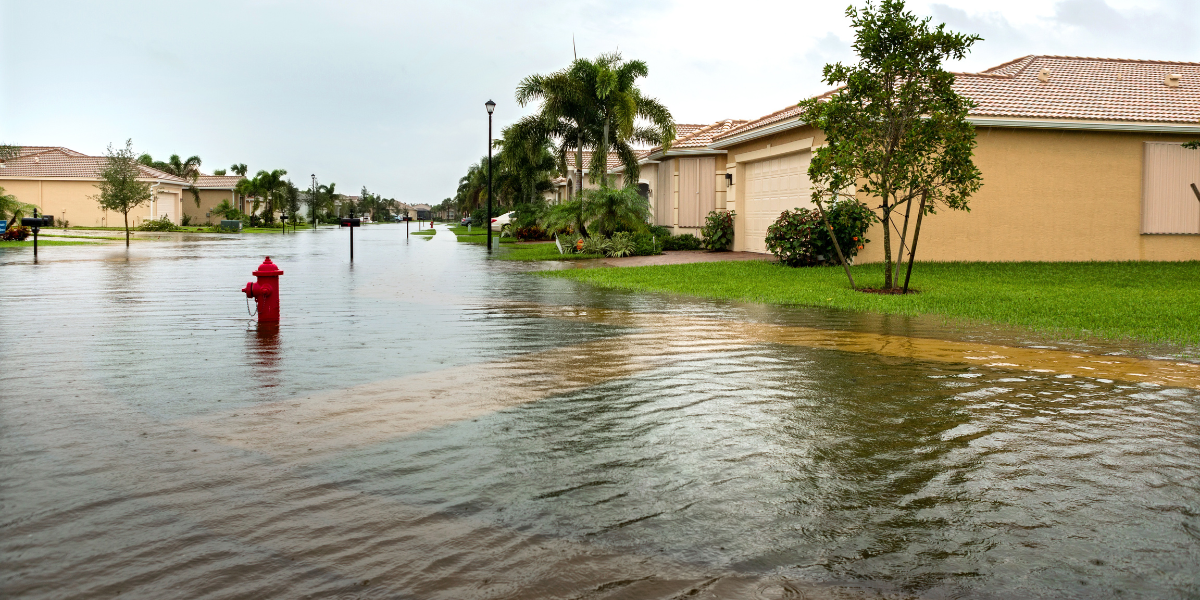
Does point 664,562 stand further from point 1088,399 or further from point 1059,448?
point 1088,399

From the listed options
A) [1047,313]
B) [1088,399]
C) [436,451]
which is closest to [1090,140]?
[1047,313]

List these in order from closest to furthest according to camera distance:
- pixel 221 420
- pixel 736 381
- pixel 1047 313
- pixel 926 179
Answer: pixel 221 420
pixel 736 381
pixel 1047 313
pixel 926 179

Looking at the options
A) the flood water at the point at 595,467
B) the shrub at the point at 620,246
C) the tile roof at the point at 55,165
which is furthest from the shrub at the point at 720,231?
the tile roof at the point at 55,165

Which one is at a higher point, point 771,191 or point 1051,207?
Answer: point 771,191

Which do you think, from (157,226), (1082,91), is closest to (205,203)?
(157,226)

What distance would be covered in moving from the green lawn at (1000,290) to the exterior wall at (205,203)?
70372 millimetres

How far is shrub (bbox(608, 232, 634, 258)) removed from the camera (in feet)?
89.5

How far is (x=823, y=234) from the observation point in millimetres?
20453

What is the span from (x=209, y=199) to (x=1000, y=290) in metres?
84.1

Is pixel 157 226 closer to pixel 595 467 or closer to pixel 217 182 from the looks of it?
pixel 217 182

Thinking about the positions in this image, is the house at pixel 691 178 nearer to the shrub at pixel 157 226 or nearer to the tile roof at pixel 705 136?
the tile roof at pixel 705 136

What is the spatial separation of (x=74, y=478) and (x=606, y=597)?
10.0 feet

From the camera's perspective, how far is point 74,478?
188 inches

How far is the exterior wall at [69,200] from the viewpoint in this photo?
6181cm
